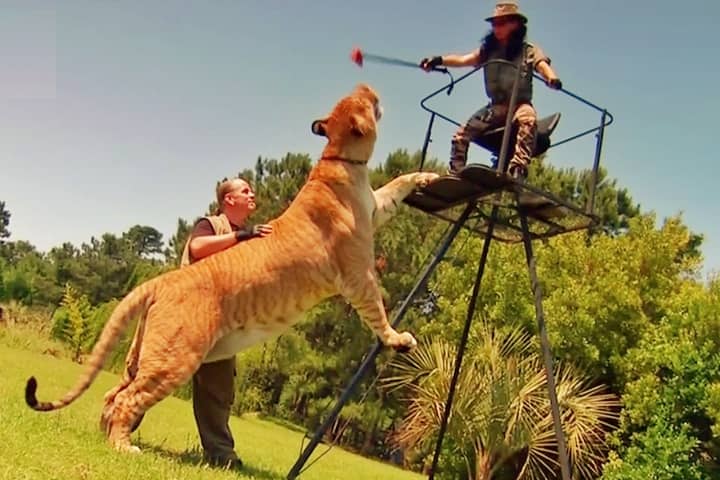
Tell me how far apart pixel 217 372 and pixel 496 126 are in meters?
2.62

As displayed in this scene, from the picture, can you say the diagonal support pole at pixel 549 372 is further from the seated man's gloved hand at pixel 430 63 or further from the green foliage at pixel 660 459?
the green foliage at pixel 660 459

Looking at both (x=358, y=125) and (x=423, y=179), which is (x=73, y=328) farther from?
(x=358, y=125)

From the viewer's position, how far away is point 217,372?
5.23 metres

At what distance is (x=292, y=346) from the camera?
26688 millimetres

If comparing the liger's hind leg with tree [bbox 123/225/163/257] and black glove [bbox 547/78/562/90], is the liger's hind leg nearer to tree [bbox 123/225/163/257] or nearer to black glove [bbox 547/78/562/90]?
black glove [bbox 547/78/562/90]

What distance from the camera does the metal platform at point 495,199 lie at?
4.81 meters

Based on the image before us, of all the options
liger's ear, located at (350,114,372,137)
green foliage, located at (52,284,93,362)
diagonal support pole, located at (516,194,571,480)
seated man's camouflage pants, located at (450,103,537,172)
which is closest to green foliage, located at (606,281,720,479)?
diagonal support pole, located at (516,194,571,480)

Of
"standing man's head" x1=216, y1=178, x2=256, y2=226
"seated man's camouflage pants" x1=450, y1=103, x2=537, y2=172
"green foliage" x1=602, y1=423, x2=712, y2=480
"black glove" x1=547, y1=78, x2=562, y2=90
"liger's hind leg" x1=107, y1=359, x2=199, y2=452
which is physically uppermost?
"black glove" x1=547, y1=78, x2=562, y2=90

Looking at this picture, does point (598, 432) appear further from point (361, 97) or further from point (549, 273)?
point (361, 97)

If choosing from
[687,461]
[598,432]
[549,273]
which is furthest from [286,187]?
[687,461]

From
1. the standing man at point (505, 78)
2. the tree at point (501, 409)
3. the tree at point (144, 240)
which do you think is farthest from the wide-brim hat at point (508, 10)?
the tree at point (144, 240)

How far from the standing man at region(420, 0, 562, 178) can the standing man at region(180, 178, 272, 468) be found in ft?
5.11

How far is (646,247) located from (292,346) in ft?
43.6

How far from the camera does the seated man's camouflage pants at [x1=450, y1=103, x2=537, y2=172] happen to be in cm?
498
